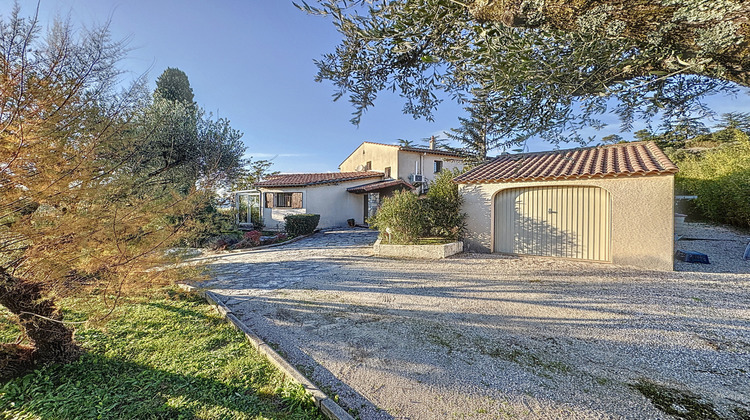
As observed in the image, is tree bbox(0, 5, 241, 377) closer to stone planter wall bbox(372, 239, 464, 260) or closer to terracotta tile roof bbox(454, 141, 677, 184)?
stone planter wall bbox(372, 239, 464, 260)

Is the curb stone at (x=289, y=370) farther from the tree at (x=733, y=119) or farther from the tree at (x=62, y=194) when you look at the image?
the tree at (x=733, y=119)

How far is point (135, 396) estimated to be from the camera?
9.45ft

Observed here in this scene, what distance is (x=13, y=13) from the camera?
250cm

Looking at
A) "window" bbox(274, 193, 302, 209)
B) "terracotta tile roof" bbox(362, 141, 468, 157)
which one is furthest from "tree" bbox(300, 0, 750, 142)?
"terracotta tile roof" bbox(362, 141, 468, 157)

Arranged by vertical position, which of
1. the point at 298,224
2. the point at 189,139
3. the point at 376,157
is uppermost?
the point at 376,157

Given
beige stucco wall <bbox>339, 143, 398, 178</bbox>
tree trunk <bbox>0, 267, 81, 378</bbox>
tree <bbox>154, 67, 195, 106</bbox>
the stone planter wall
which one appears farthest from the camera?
beige stucco wall <bbox>339, 143, 398, 178</bbox>

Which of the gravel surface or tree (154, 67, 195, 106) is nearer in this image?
the gravel surface

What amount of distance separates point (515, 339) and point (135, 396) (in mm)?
4552

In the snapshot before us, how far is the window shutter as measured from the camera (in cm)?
1956

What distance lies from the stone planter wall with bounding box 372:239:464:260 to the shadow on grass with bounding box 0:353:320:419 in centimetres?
716

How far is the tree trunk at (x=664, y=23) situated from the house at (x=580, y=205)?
6.40 m

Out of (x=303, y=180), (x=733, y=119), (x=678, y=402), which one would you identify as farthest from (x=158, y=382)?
(x=303, y=180)

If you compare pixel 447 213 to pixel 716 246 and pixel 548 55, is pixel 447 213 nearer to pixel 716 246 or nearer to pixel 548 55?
pixel 548 55

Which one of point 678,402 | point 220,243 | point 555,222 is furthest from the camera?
point 220,243
